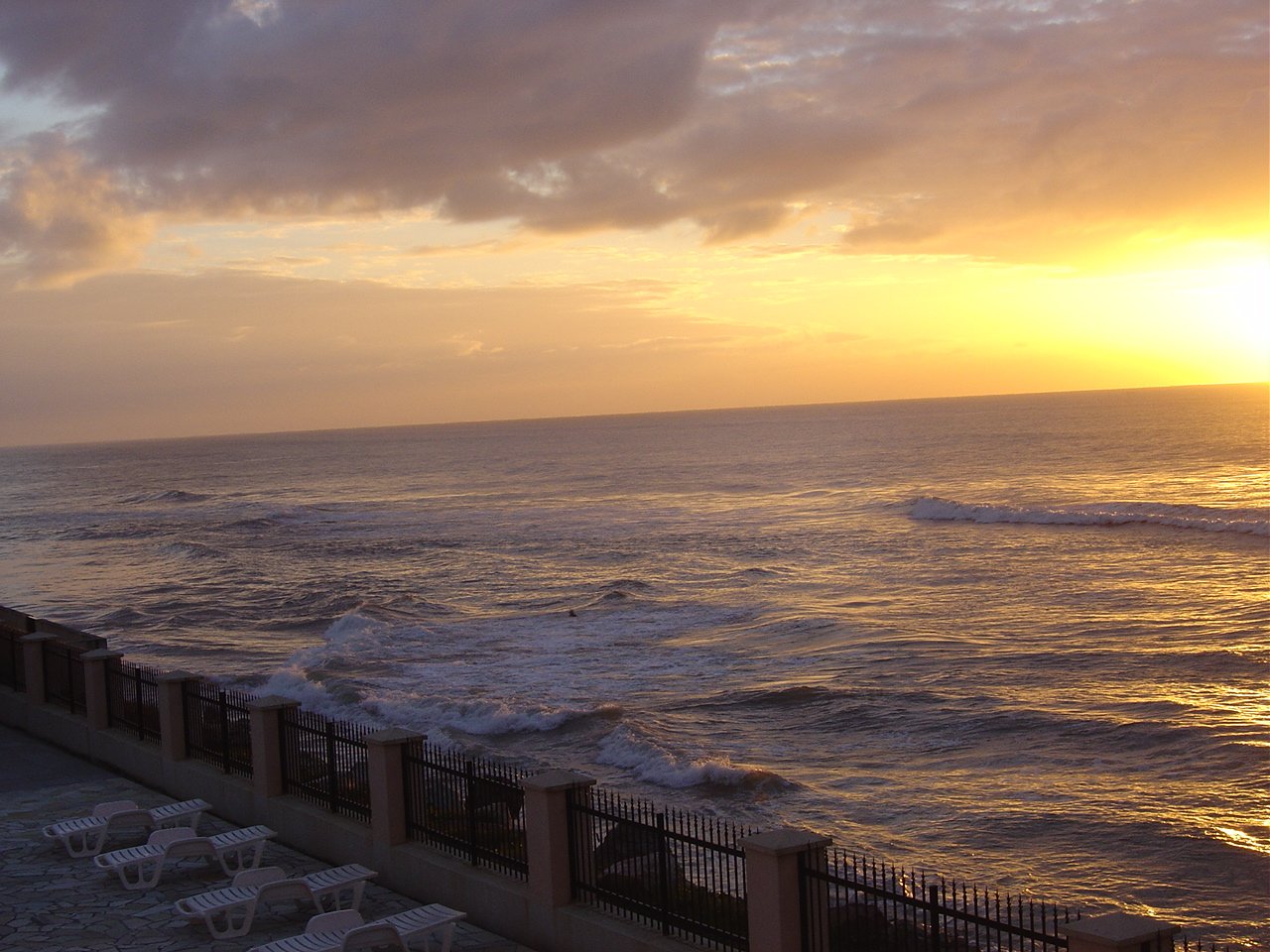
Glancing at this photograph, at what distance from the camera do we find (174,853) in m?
12.2

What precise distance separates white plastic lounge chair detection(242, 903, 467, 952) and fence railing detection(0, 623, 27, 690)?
12077 millimetres

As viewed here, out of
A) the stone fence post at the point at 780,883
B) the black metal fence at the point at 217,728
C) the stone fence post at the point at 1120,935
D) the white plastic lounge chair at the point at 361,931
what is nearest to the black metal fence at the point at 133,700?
the black metal fence at the point at 217,728

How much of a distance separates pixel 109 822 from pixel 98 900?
1512 millimetres

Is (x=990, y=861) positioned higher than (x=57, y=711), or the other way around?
(x=57, y=711)

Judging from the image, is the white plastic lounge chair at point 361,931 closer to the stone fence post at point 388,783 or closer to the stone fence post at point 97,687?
the stone fence post at point 388,783

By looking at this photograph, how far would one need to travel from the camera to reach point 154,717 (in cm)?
1684

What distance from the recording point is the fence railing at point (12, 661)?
2052cm

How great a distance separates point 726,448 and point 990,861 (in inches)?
6083

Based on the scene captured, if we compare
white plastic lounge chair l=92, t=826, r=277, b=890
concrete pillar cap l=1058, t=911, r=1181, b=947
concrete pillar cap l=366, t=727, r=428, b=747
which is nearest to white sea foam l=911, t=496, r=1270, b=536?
concrete pillar cap l=366, t=727, r=428, b=747

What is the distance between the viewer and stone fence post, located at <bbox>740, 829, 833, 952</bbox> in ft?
28.4

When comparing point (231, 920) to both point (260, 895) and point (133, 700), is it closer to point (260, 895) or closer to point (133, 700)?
point (260, 895)

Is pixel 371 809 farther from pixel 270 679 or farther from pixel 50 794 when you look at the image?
pixel 270 679

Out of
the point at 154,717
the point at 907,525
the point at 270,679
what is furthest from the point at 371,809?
the point at 907,525

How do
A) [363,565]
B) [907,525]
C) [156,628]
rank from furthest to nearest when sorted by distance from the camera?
1. [907,525]
2. [363,565]
3. [156,628]
